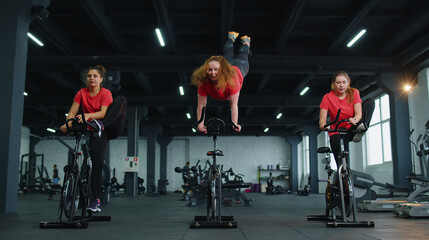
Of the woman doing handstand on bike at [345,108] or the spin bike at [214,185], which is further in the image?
the woman doing handstand on bike at [345,108]

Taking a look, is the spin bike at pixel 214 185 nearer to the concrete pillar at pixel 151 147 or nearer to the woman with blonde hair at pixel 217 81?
the woman with blonde hair at pixel 217 81

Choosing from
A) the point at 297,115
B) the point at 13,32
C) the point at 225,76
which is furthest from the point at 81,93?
the point at 297,115

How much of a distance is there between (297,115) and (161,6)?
520 inches

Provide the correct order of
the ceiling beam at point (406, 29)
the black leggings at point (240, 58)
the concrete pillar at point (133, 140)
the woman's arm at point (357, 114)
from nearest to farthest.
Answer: the woman's arm at point (357, 114)
the black leggings at point (240, 58)
the ceiling beam at point (406, 29)
the concrete pillar at point (133, 140)

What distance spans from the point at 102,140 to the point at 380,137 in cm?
1226

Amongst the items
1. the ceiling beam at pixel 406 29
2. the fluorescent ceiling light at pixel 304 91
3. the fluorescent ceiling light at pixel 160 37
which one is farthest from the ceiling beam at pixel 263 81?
the fluorescent ceiling light at pixel 160 37

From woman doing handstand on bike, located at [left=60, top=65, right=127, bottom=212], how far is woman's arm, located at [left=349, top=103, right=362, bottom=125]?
213 cm

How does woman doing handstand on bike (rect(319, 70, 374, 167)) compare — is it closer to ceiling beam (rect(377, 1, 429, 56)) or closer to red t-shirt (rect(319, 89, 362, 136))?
red t-shirt (rect(319, 89, 362, 136))

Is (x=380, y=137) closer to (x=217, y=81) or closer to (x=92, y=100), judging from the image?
(x=217, y=81)

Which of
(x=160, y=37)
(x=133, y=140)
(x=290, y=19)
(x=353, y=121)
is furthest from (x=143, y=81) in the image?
(x=353, y=121)

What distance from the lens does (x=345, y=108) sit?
12.1 feet

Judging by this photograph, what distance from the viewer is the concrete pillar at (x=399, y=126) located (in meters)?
9.96

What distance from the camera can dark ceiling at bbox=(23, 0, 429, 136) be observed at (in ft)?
27.2

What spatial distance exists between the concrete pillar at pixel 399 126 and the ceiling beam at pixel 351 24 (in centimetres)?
200
